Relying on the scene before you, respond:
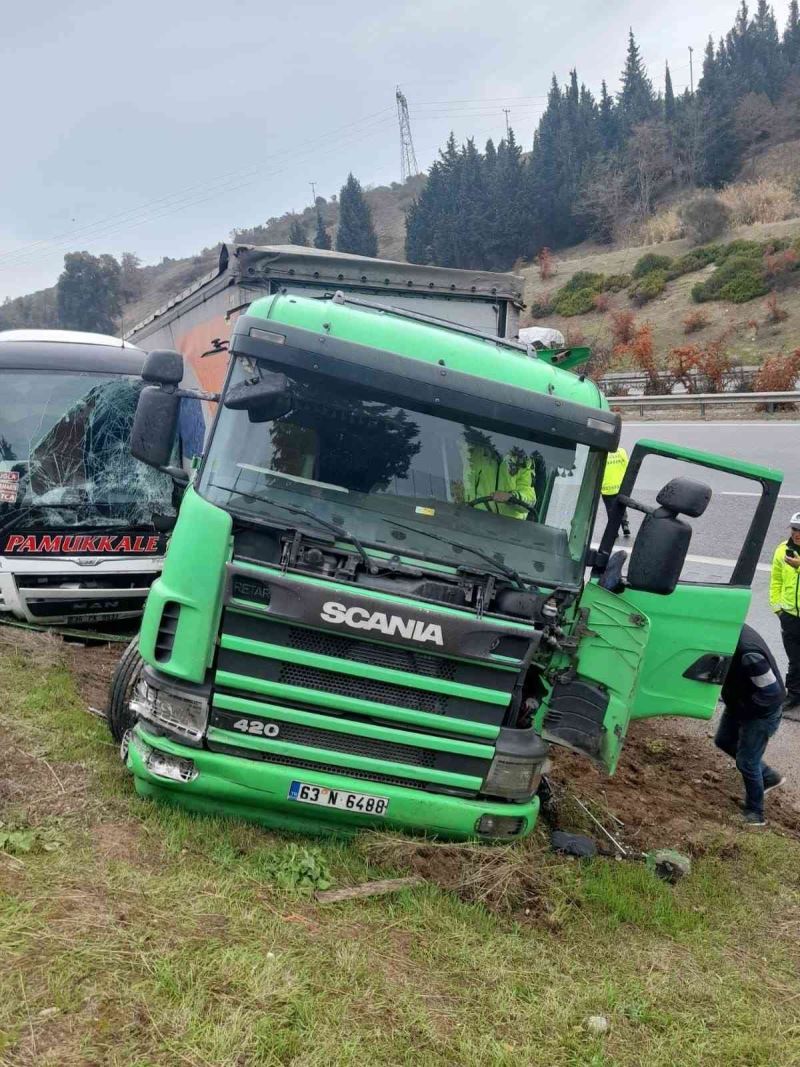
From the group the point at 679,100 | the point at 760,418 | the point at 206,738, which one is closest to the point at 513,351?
the point at 206,738

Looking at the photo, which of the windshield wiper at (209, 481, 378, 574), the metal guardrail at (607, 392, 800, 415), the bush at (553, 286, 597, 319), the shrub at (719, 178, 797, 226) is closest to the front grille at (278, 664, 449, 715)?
the windshield wiper at (209, 481, 378, 574)

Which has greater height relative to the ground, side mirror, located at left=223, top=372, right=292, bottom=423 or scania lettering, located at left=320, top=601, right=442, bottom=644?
side mirror, located at left=223, top=372, right=292, bottom=423

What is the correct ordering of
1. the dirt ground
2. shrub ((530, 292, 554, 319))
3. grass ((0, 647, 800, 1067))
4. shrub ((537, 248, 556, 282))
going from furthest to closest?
shrub ((537, 248, 556, 282)) → shrub ((530, 292, 554, 319)) → the dirt ground → grass ((0, 647, 800, 1067))

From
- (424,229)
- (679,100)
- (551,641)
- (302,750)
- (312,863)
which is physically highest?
(679,100)

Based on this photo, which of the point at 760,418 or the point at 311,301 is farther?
the point at 760,418

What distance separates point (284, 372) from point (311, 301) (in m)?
0.51

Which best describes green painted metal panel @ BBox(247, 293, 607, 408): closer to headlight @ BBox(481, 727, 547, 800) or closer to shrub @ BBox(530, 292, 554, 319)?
headlight @ BBox(481, 727, 547, 800)

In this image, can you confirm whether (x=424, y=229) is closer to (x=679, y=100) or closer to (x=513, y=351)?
(x=679, y=100)

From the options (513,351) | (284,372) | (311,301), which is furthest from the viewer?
(513,351)

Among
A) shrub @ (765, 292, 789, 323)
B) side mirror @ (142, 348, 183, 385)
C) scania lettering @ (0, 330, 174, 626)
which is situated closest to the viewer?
side mirror @ (142, 348, 183, 385)

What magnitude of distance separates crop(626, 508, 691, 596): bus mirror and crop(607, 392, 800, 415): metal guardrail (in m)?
16.0

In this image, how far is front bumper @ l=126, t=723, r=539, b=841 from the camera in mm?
3902

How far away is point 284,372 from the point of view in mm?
4129

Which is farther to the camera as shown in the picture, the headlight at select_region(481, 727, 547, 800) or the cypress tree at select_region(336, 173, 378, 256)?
the cypress tree at select_region(336, 173, 378, 256)
